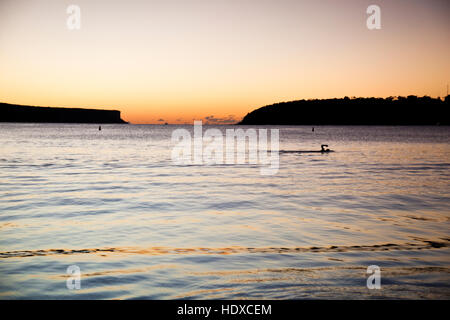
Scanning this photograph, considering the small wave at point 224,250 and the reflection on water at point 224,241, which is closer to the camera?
the reflection on water at point 224,241

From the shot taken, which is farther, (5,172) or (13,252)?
(5,172)

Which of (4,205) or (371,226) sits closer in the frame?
(371,226)

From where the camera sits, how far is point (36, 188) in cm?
2266

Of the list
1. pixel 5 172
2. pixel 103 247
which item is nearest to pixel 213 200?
pixel 103 247

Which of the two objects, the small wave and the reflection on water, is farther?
the small wave

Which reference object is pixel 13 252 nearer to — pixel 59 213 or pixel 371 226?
pixel 59 213

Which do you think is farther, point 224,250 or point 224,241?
point 224,241

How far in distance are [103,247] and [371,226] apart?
922 centimetres

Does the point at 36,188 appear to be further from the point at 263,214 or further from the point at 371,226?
the point at 371,226

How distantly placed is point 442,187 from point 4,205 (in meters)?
24.7

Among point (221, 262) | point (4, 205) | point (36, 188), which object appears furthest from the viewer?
point (36, 188)

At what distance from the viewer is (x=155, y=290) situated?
303 inches

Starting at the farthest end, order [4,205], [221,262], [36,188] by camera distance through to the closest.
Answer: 1. [36,188]
2. [4,205]
3. [221,262]
